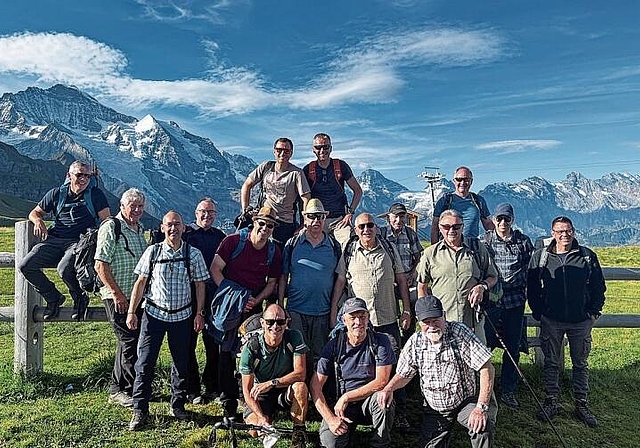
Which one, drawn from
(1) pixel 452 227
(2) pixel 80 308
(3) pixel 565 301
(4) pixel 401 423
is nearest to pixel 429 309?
(1) pixel 452 227

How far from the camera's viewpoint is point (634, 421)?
770 centimetres

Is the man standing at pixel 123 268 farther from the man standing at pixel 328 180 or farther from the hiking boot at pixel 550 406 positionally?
the hiking boot at pixel 550 406

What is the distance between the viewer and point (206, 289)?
7180 millimetres

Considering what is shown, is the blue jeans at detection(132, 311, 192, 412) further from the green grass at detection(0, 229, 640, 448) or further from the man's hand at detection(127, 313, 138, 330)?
the green grass at detection(0, 229, 640, 448)

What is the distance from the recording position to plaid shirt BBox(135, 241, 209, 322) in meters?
6.55

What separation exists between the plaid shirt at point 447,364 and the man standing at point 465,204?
2406 millimetres

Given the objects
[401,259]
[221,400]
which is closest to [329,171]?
[401,259]

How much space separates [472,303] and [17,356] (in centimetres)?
645

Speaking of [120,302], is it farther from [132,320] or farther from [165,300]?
[165,300]

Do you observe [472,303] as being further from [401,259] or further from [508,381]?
[508,381]

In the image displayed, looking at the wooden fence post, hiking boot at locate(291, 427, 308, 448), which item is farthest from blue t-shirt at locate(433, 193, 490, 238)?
the wooden fence post

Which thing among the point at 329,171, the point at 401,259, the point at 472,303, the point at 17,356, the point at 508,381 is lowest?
the point at 508,381

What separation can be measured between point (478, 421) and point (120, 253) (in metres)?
4.60

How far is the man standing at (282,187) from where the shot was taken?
7730 millimetres
